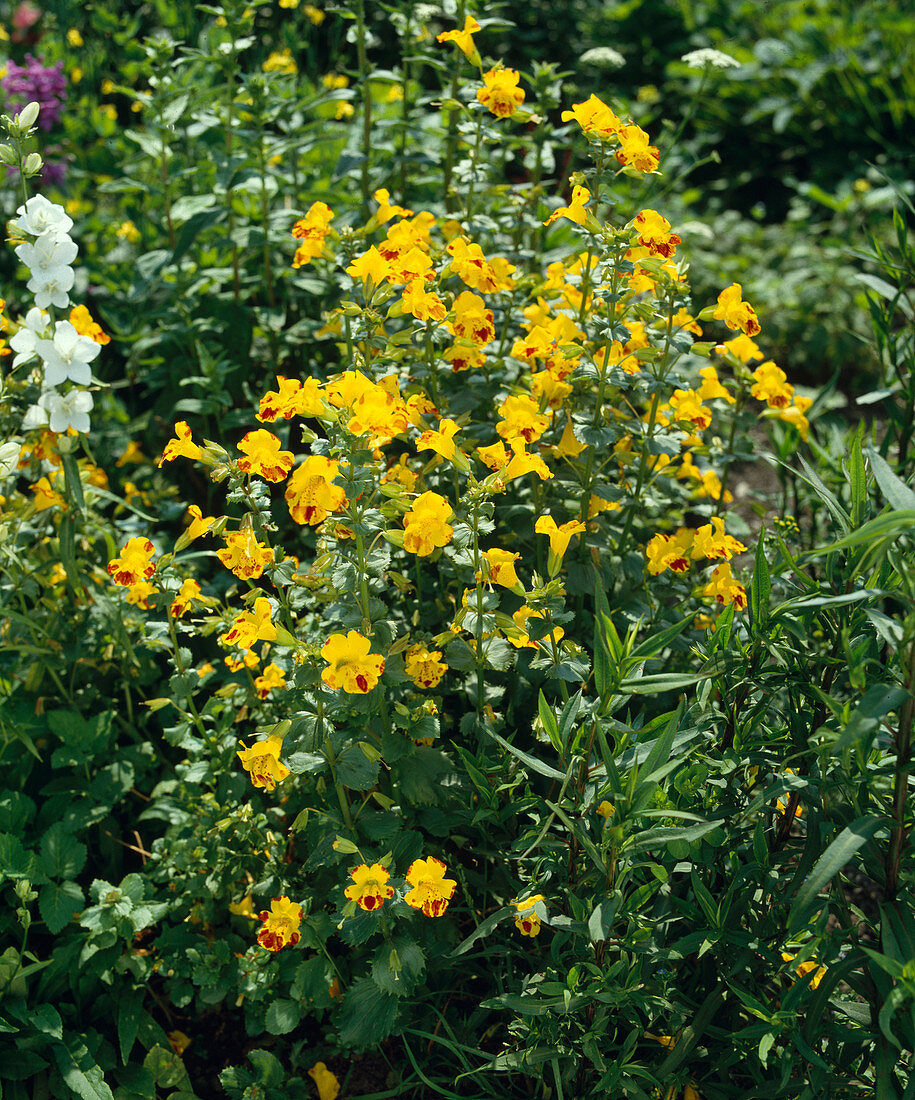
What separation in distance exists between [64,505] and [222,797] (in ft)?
2.30

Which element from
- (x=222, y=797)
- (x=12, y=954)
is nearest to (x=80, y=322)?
(x=222, y=797)

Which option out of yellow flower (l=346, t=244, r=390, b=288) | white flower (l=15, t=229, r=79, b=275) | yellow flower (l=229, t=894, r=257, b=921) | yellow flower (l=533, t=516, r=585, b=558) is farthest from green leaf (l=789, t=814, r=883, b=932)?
white flower (l=15, t=229, r=79, b=275)

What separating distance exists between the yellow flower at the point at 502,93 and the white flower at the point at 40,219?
33.0 inches

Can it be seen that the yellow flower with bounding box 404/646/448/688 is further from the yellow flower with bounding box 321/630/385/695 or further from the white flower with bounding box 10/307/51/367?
the white flower with bounding box 10/307/51/367

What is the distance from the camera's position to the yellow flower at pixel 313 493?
140 cm

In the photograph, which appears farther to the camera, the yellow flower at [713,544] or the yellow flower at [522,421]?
the yellow flower at [713,544]

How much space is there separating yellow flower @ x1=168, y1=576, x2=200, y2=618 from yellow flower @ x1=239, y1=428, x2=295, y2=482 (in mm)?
332

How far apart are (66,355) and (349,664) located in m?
0.88

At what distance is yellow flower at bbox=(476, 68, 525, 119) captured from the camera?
6.25 feet

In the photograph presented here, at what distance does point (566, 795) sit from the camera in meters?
1.52

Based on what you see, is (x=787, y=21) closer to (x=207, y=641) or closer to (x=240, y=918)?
(x=207, y=641)

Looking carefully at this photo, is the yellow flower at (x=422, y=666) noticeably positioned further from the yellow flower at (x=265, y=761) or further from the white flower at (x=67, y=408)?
the white flower at (x=67, y=408)

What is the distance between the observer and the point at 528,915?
148 cm

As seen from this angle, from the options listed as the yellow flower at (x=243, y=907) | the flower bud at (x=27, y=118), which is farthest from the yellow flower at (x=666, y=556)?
the flower bud at (x=27, y=118)
